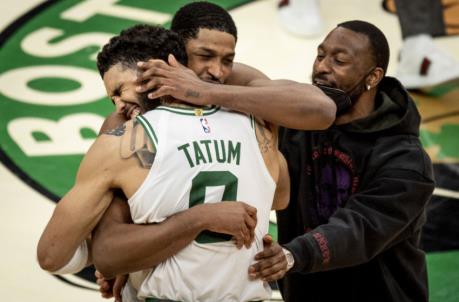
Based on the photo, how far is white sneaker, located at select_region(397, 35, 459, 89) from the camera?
19.4 feet

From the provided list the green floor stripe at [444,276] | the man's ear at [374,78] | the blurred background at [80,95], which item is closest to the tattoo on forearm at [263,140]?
the man's ear at [374,78]

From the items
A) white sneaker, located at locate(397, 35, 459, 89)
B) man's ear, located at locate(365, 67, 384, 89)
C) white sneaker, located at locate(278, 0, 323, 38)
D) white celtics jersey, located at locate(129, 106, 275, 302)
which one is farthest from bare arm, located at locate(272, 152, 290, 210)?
white sneaker, located at locate(278, 0, 323, 38)

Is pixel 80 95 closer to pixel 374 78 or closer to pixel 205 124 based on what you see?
pixel 374 78

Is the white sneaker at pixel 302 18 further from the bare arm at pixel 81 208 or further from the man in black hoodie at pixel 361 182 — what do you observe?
the bare arm at pixel 81 208

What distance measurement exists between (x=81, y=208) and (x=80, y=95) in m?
3.36

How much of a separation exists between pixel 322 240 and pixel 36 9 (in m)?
4.18

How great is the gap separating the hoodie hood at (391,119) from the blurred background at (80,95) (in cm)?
124

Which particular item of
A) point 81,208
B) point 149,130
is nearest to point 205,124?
point 149,130

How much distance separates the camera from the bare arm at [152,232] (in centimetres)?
258

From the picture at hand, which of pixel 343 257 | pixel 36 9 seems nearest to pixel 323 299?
pixel 343 257

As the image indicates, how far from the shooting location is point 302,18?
6570 mm

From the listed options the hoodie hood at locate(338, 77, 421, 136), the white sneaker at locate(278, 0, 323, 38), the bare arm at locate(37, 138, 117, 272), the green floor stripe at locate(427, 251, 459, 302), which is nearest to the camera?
the bare arm at locate(37, 138, 117, 272)

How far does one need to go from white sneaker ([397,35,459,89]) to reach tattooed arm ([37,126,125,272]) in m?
3.72

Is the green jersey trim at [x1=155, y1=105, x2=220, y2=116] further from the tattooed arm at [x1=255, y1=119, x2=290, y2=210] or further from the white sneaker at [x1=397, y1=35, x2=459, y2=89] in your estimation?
the white sneaker at [x1=397, y1=35, x2=459, y2=89]
